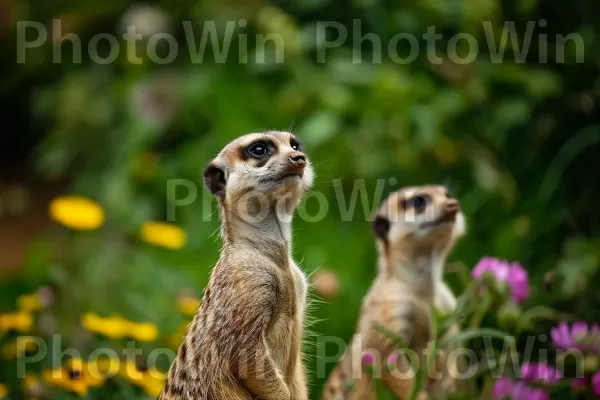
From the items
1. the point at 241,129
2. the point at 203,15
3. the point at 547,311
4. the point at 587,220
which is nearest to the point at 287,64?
the point at 241,129

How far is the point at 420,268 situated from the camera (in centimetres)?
370

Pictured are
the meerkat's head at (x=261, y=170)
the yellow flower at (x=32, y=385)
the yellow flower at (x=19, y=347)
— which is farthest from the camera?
the yellow flower at (x=19, y=347)

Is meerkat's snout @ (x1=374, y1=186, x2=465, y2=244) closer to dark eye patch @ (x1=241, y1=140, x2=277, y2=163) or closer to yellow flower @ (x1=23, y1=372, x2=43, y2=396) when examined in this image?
dark eye patch @ (x1=241, y1=140, x2=277, y2=163)

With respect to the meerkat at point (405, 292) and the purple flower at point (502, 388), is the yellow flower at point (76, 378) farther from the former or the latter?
the purple flower at point (502, 388)

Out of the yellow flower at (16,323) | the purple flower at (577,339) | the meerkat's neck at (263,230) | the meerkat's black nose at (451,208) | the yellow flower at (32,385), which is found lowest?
the yellow flower at (32,385)

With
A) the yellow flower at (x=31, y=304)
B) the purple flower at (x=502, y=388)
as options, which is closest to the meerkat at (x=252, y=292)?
the purple flower at (x=502, y=388)

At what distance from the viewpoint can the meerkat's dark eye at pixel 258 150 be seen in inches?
105

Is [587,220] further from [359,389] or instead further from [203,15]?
[203,15]

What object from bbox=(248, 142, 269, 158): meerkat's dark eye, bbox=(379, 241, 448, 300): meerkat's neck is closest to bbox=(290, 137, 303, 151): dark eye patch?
bbox=(248, 142, 269, 158): meerkat's dark eye

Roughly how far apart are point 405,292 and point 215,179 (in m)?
1.18

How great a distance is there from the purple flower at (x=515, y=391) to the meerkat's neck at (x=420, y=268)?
0.65 meters

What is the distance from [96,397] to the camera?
3.26 m

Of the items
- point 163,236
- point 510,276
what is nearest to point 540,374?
point 510,276

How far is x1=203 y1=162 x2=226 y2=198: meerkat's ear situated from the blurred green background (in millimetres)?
1373
